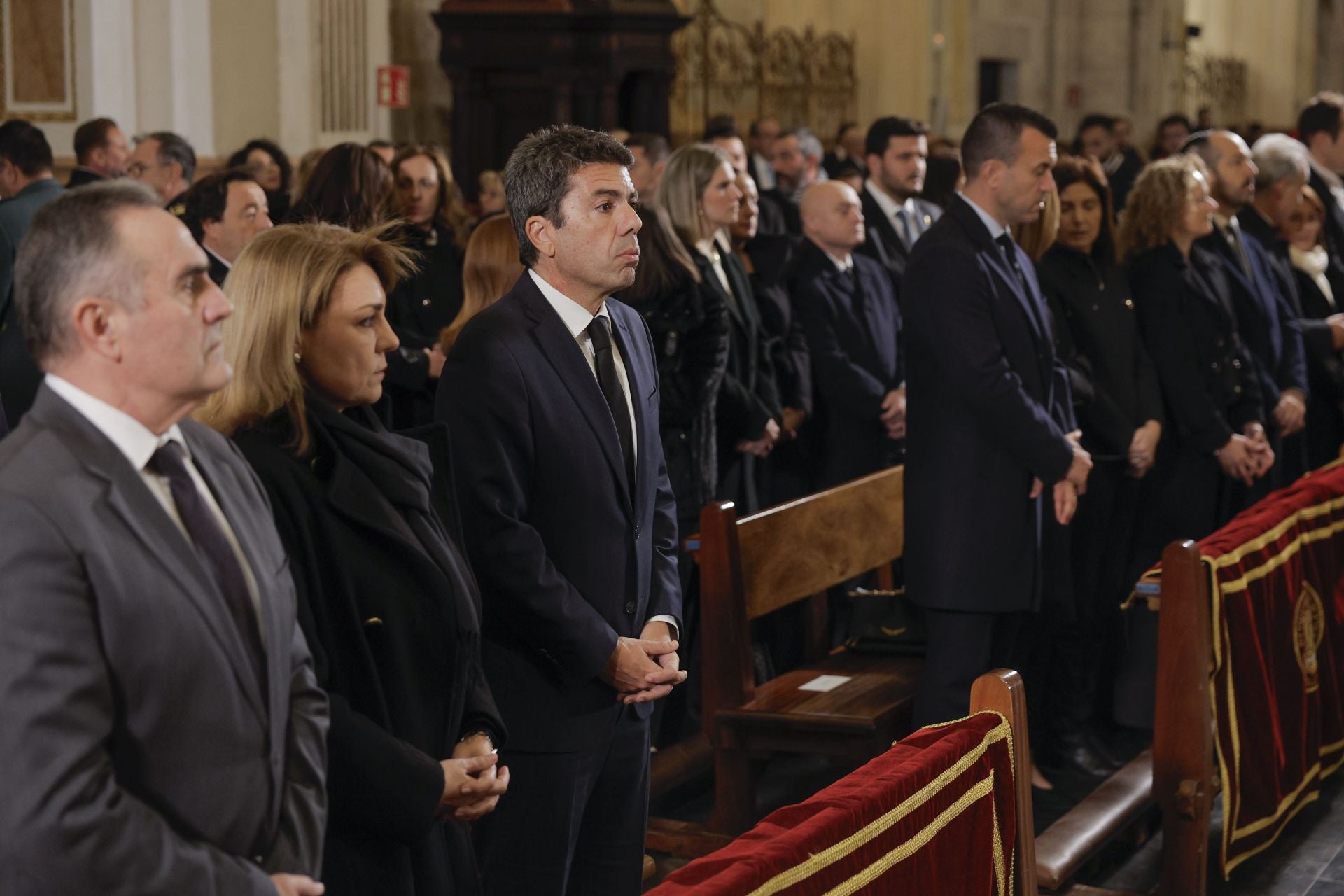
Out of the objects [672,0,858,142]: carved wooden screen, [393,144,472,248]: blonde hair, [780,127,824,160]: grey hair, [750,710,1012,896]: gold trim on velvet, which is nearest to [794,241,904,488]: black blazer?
[393,144,472,248]: blonde hair

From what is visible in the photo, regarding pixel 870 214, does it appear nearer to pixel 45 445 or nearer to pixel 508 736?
pixel 508 736

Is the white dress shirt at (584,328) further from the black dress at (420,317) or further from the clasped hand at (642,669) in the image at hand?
Result: the black dress at (420,317)

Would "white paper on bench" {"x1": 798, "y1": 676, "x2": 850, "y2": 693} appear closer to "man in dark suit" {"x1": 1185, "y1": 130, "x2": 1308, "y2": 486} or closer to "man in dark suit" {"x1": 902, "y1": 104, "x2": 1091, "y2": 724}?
"man in dark suit" {"x1": 902, "y1": 104, "x2": 1091, "y2": 724}

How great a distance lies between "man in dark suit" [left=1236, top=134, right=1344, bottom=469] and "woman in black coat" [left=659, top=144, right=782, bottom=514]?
7.14ft

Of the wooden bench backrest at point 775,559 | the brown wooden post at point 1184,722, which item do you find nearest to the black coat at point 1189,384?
the wooden bench backrest at point 775,559

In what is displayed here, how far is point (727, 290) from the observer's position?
5641 mm

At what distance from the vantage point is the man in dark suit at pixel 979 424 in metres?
4.16

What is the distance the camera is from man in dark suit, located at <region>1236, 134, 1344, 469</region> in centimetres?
670

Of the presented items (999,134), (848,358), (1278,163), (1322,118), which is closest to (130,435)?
(999,134)

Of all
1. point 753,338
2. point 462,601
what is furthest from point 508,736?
point 753,338

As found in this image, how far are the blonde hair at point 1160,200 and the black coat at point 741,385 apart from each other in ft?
4.17

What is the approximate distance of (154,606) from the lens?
1.67 metres

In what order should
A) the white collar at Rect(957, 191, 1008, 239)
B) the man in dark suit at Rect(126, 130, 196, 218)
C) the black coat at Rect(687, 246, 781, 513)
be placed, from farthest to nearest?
the man in dark suit at Rect(126, 130, 196, 218), the black coat at Rect(687, 246, 781, 513), the white collar at Rect(957, 191, 1008, 239)

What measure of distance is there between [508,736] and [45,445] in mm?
1365
